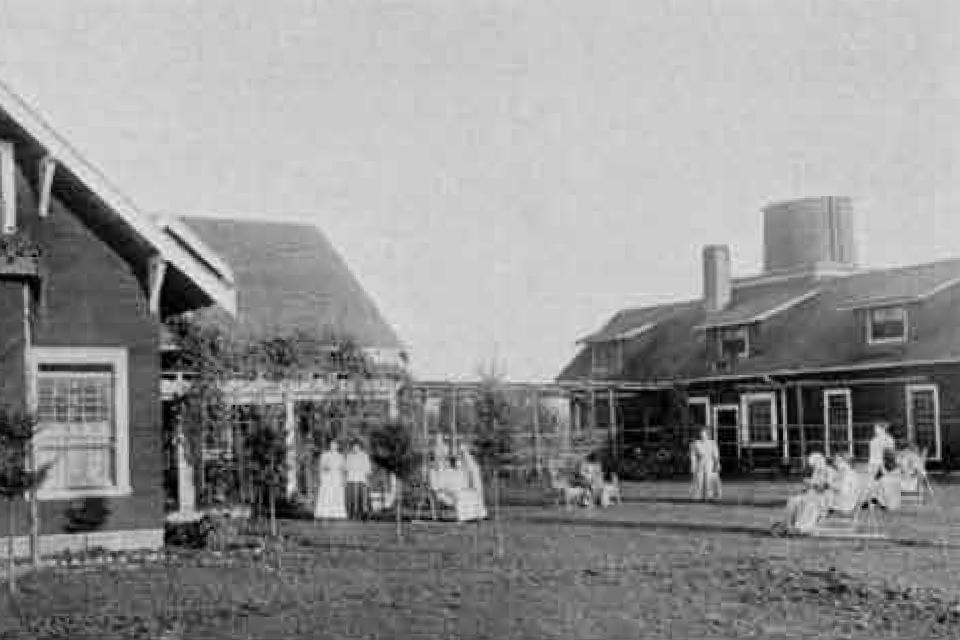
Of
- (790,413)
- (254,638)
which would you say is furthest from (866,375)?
(254,638)

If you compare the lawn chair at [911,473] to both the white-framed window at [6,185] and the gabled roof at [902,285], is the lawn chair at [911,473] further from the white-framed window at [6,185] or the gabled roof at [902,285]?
the white-framed window at [6,185]

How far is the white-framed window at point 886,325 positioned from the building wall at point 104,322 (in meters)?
25.4

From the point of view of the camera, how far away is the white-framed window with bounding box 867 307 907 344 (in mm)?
37094

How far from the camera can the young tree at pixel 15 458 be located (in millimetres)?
13977

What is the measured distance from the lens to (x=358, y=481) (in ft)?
85.5

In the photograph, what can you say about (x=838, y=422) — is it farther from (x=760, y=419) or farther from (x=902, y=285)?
(x=902, y=285)

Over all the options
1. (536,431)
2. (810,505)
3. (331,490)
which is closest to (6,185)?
(331,490)

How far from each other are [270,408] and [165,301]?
19.0 feet

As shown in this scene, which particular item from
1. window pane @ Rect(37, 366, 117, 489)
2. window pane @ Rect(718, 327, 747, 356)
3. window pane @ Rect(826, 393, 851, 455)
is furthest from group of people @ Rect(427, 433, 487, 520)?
window pane @ Rect(718, 327, 747, 356)

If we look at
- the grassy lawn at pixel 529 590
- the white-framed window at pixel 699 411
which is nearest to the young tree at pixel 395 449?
the grassy lawn at pixel 529 590

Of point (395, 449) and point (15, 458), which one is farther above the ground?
point (15, 458)

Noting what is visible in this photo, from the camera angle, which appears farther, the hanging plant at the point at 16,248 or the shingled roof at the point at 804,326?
the shingled roof at the point at 804,326

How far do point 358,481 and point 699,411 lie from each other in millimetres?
19931

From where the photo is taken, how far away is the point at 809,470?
36.4 meters
